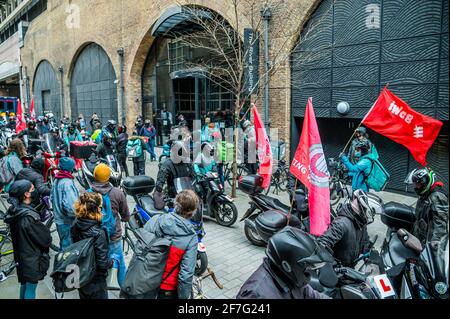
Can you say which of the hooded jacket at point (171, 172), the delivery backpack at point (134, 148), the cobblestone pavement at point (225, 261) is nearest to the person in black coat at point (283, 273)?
the cobblestone pavement at point (225, 261)

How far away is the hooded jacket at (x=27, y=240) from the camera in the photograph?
12.3 ft

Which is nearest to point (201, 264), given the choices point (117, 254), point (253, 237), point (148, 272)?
point (117, 254)

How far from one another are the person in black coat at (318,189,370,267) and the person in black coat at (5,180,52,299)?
3.10m

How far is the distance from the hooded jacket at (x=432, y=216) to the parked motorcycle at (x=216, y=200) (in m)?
3.59

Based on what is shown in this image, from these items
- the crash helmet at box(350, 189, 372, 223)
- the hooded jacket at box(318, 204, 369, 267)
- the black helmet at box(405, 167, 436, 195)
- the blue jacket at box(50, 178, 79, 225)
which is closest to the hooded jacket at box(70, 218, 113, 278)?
the blue jacket at box(50, 178, 79, 225)

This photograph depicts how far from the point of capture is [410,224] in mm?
4453

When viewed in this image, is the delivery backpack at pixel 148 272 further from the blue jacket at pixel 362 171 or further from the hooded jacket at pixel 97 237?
the blue jacket at pixel 362 171

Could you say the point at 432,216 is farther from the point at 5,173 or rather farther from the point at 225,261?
the point at 5,173

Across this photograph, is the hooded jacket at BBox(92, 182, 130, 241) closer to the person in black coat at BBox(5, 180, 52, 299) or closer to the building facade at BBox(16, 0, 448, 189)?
the person in black coat at BBox(5, 180, 52, 299)

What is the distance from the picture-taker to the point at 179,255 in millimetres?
3111

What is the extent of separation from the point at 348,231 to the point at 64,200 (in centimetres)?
367

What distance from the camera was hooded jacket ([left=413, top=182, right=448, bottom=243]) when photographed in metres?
4.13

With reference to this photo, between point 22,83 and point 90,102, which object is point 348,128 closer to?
point 90,102
